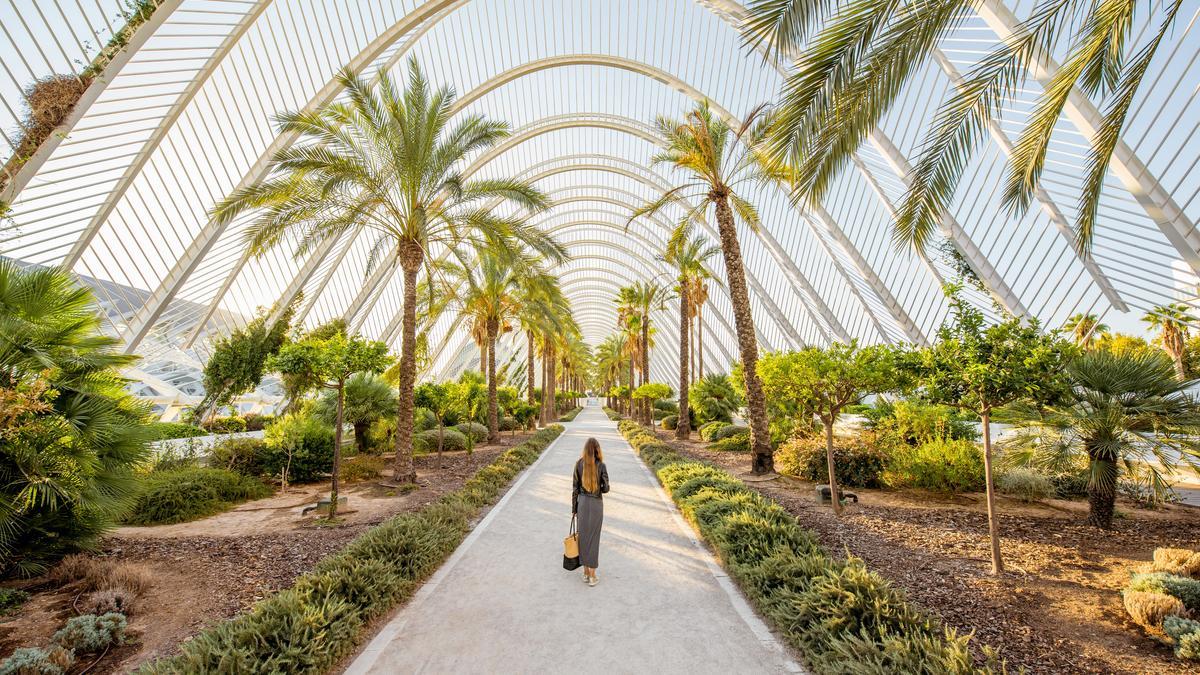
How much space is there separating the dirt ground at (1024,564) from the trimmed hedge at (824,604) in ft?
2.11

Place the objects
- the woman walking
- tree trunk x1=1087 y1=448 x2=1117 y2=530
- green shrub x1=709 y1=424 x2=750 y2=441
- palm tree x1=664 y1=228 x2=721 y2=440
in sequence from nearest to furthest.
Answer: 1. the woman walking
2. tree trunk x1=1087 y1=448 x2=1117 y2=530
3. green shrub x1=709 y1=424 x2=750 y2=441
4. palm tree x1=664 y1=228 x2=721 y2=440

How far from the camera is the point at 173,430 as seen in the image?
15273 mm

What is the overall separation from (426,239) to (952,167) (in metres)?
11.1

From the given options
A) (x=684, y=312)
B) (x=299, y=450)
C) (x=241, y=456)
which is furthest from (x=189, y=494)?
(x=684, y=312)

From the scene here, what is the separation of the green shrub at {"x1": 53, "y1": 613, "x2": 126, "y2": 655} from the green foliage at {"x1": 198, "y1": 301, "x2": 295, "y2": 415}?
1565 centimetres

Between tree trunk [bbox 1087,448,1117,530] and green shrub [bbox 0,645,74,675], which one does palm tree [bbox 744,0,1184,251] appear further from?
green shrub [bbox 0,645,74,675]

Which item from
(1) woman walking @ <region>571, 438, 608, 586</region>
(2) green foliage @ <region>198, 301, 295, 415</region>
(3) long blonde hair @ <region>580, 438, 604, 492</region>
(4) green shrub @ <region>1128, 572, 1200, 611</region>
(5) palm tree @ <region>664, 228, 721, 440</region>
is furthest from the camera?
(5) palm tree @ <region>664, 228, 721, 440</region>

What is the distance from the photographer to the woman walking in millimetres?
5180

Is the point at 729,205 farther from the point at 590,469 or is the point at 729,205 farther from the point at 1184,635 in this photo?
the point at 1184,635

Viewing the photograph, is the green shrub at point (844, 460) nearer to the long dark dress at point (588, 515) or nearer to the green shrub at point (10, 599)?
the long dark dress at point (588, 515)

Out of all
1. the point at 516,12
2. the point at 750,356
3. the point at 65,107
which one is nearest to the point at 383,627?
the point at 750,356

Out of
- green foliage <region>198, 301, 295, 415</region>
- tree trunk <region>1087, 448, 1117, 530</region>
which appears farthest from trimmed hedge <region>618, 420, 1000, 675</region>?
green foliage <region>198, 301, 295, 415</region>

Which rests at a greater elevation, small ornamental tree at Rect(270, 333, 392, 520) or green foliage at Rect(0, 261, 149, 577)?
small ornamental tree at Rect(270, 333, 392, 520)

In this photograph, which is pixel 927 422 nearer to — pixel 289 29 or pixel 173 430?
pixel 173 430
